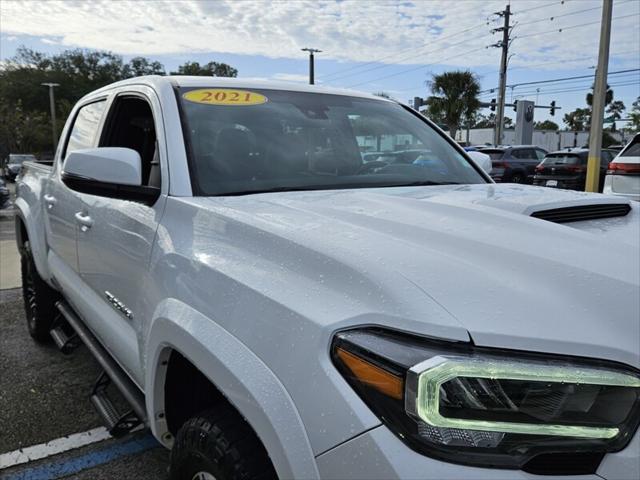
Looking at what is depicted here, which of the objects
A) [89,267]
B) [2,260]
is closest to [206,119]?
[89,267]

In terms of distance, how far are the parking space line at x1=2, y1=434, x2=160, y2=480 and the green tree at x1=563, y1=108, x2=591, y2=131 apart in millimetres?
91841

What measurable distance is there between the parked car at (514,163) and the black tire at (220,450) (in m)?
18.8

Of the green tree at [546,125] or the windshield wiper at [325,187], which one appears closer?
the windshield wiper at [325,187]

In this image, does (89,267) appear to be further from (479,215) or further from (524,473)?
(524,473)

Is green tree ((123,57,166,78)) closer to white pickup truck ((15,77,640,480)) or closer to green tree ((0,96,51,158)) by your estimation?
green tree ((0,96,51,158))

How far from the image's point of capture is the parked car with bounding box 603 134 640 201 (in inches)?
268

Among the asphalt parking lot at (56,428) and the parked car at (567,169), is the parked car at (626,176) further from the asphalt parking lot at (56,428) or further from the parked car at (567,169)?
the parked car at (567,169)

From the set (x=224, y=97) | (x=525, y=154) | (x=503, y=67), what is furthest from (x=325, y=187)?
(x=503, y=67)

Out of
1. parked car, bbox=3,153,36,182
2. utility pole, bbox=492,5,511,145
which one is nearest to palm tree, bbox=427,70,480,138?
utility pole, bbox=492,5,511,145

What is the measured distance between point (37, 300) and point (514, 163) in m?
18.4

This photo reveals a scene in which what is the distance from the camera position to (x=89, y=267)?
8.87 ft

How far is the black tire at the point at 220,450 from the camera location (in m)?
1.37

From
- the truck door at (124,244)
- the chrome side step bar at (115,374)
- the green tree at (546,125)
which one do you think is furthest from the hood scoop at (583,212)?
the green tree at (546,125)

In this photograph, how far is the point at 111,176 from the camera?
2061 millimetres
